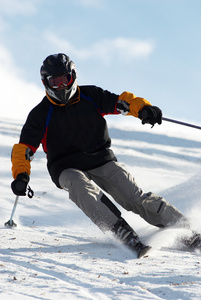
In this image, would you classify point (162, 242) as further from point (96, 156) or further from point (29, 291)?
point (29, 291)

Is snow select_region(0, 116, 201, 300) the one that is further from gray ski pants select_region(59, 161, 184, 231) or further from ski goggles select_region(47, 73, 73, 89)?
ski goggles select_region(47, 73, 73, 89)

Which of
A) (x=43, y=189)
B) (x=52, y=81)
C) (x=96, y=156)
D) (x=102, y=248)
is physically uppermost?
(x=52, y=81)

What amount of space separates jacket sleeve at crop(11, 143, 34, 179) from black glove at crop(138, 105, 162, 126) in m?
1.31

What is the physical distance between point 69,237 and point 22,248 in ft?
3.19

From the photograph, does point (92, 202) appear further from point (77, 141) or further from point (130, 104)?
point (130, 104)

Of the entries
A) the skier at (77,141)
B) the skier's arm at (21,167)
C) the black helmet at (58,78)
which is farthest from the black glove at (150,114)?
the skier's arm at (21,167)

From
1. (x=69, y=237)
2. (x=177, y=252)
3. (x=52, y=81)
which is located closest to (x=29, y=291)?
(x=177, y=252)

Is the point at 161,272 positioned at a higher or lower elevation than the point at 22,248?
higher

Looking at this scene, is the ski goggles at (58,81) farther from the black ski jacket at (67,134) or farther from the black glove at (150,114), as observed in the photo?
the black glove at (150,114)

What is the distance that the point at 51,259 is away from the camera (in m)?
3.40

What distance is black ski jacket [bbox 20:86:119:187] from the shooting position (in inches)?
177

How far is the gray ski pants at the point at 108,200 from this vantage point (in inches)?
157

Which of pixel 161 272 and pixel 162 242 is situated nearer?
pixel 161 272

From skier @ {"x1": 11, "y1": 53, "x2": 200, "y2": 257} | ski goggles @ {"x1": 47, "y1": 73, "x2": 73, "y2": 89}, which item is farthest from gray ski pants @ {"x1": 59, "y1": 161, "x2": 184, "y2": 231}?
ski goggles @ {"x1": 47, "y1": 73, "x2": 73, "y2": 89}
